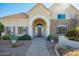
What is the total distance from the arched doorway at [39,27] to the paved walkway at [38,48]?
12 cm

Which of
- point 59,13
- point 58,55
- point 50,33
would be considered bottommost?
point 58,55

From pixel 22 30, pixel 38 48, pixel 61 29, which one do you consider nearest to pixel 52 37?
pixel 61 29

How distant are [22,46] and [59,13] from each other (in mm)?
1004

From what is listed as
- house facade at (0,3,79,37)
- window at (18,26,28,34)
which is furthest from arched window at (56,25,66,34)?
window at (18,26,28,34)

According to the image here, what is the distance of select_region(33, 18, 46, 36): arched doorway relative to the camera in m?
6.49

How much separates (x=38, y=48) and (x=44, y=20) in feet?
1.92

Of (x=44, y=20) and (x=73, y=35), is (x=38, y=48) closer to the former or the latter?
(x=44, y=20)

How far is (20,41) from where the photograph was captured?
21.4 ft

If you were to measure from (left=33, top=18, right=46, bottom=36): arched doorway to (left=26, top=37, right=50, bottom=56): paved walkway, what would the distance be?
12cm

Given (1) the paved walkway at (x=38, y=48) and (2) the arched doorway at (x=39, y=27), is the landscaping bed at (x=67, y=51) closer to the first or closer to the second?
(1) the paved walkway at (x=38, y=48)

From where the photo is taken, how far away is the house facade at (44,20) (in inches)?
254

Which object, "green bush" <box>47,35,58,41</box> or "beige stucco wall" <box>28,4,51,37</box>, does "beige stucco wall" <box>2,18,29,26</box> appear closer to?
"beige stucco wall" <box>28,4,51,37</box>

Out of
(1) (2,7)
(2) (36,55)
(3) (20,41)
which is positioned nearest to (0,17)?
(1) (2,7)

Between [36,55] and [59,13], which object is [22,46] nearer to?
[36,55]
